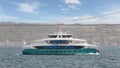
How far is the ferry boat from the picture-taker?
121625mm

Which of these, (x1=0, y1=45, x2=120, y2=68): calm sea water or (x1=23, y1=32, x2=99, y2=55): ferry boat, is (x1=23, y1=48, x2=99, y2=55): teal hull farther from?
(x1=0, y1=45, x2=120, y2=68): calm sea water

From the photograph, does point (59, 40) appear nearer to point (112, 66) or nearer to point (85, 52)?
point (85, 52)

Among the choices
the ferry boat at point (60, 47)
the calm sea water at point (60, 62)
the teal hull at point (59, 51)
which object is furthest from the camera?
the ferry boat at point (60, 47)

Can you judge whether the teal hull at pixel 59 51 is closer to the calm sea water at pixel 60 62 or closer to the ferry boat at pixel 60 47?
the ferry boat at pixel 60 47

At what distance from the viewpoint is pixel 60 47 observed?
122625 millimetres

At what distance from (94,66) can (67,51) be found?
1740 inches

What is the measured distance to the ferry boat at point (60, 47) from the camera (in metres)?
122

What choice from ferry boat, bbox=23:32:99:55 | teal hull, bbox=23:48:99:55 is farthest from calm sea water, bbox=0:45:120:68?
ferry boat, bbox=23:32:99:55

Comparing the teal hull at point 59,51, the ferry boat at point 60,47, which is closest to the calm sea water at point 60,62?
the teal hull at point 59,51

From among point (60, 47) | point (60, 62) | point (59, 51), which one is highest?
point (60, 47)

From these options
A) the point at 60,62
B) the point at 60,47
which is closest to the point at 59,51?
the point at 60,47

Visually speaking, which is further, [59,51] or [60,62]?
[59,51]

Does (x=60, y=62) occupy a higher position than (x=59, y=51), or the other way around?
(x=59, y=51)

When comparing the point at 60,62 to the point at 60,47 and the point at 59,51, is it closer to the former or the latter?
the point at 59,51
